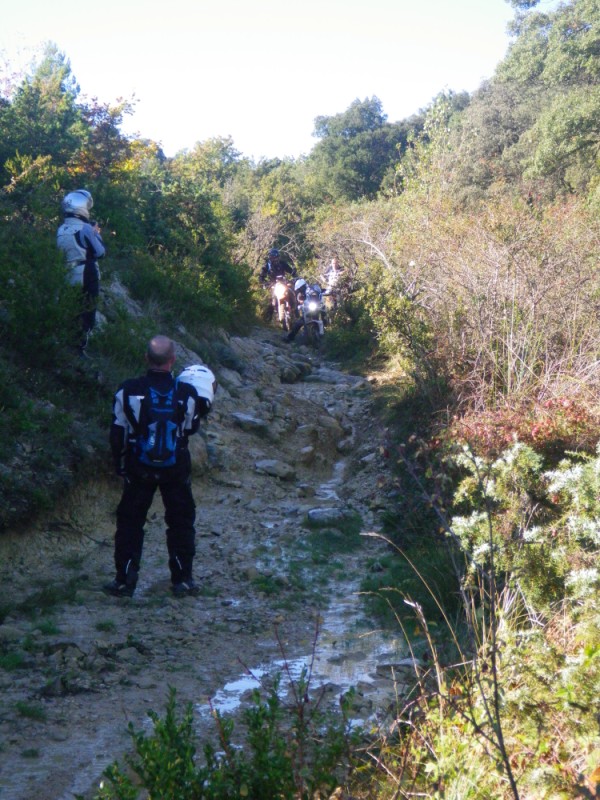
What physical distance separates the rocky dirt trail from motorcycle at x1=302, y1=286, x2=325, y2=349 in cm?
555

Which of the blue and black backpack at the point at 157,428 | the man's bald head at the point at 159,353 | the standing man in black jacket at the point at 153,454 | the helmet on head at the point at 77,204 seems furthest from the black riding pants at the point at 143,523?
the helmet on head at the point at 77,204

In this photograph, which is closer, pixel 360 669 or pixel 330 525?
pixel 360 669

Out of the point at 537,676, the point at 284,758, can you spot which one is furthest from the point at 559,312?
the point at 284,758

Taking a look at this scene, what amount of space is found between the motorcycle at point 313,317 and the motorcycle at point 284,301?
27.9 inches

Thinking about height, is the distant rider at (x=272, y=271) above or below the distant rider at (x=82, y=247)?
above

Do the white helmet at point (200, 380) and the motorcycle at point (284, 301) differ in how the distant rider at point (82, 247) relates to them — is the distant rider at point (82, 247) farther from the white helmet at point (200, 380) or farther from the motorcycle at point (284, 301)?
the motorcycle at point (284, 301)

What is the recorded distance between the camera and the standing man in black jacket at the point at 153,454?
18.5ft

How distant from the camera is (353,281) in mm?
16750

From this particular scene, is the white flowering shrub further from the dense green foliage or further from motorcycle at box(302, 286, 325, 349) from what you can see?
motorcycle at box(302, 286, 325, 349)

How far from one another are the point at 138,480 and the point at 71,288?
2.55m

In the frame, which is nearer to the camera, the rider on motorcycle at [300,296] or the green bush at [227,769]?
the green bush at [227,769]

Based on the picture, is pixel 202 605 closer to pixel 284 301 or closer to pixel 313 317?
pixel 313 317

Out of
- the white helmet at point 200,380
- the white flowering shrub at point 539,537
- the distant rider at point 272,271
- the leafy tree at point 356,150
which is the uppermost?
the leafy tree at point 356,150

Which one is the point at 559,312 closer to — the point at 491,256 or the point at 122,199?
the point at 491,256
